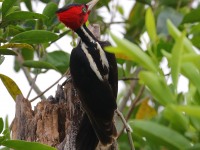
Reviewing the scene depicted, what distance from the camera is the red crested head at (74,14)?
2.92 meters

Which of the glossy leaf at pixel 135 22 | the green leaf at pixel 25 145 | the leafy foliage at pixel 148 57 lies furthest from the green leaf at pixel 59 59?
the green leaf at pixel 25 145

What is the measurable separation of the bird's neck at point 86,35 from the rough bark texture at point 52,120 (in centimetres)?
27

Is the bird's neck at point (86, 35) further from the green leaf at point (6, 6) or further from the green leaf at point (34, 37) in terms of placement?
the green leaf at point (6, 6)

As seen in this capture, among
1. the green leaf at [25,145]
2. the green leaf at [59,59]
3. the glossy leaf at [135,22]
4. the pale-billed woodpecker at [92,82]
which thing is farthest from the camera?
the glossy leaf at [135,22]

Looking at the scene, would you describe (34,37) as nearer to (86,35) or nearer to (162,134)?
(86,35)

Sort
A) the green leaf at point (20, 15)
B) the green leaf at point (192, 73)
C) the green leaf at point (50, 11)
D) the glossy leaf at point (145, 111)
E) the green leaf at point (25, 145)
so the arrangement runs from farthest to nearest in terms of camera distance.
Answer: the glossy leaf at point (145, 111)
the green leaf at point (50, 11)
the green leaf at point (20, 15)
the green leaf at point (25, 145)
the green leaf at point (192, 73)

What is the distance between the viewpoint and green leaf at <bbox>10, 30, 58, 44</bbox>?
102 inches

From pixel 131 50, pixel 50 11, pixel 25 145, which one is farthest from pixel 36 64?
pixel 131 50

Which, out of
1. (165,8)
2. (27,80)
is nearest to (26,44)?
(27,80)

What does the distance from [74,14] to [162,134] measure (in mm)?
1822

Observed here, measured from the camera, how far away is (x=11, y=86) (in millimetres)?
2881

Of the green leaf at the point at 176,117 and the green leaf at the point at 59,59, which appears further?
the green leaf at the point at 59,59

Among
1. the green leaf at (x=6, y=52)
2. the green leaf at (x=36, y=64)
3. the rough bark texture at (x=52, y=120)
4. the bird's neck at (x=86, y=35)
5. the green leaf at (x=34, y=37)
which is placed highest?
the green leaf at (x=34, y=37)

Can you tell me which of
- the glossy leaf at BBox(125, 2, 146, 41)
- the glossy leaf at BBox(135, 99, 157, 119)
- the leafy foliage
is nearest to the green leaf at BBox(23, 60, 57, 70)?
the leafy foliage
